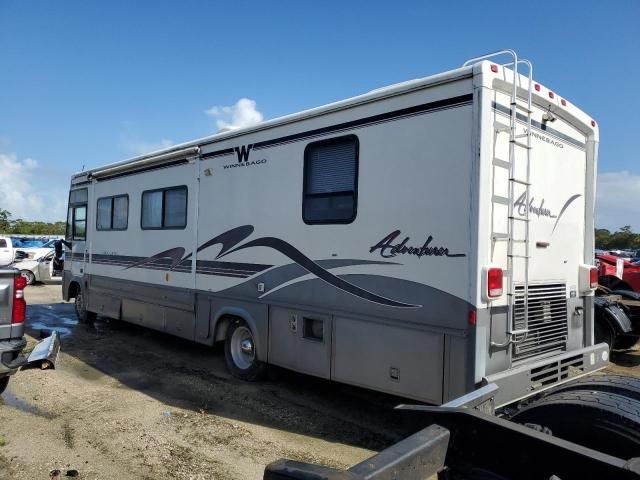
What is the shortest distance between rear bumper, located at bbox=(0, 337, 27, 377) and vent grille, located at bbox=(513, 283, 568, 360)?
4.54 m

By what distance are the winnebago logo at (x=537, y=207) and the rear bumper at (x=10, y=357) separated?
4742 millimetres

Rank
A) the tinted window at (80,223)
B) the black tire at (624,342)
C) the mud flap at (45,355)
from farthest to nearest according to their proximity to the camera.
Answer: the tinted window at (80,223) → the black tire at (624,342) → the mud flap at (45,355)

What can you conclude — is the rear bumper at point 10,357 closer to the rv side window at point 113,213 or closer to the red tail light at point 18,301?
the red tail light at point 18,301

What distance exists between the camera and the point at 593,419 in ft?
7.98

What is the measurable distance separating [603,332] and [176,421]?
590cm

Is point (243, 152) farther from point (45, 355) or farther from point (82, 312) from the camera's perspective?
point (82, 312)

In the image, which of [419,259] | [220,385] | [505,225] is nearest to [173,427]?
[220,385]

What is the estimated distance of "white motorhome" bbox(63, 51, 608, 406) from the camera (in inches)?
163

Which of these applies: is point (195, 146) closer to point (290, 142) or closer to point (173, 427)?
point (290, 142)

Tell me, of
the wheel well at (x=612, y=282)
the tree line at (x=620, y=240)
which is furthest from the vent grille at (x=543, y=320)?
the tree line at (x=620, y=240)

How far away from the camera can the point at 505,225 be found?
14.0 feet

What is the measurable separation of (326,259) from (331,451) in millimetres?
1806

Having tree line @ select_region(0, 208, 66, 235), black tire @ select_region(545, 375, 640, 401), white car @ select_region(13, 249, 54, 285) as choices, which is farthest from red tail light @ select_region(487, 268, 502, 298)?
tree line @ select_region(0, 208, 66, 235)

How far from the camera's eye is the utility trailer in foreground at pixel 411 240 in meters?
4.15
